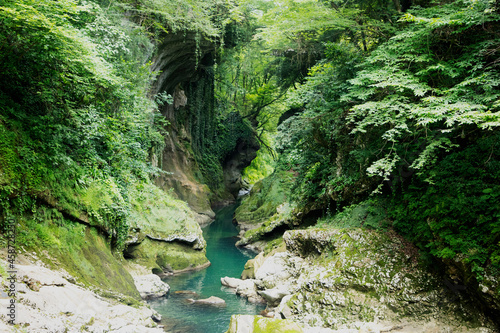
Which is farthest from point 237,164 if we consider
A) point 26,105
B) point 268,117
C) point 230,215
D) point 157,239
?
point 26,105

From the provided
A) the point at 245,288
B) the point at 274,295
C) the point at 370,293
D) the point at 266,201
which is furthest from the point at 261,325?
the point at 266,201

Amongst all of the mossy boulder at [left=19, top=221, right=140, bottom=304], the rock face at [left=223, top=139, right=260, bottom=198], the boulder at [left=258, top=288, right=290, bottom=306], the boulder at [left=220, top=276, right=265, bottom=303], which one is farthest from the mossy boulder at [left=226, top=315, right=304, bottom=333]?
the rock face at [left=223, top=139, right=260, bottom=198]

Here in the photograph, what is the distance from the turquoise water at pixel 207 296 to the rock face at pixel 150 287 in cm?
23

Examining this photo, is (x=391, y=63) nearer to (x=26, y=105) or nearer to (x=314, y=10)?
(x=314, y=10)

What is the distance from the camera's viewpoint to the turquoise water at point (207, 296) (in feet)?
24.1

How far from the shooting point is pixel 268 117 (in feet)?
98.7

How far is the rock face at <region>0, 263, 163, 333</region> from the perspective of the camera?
3.44 metres

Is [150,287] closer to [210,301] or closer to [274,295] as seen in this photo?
[210,301]

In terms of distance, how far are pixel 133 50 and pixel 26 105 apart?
5476mm

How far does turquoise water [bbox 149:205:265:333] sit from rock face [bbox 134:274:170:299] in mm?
229

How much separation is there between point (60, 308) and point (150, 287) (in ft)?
16.6

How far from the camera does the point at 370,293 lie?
21.1ft

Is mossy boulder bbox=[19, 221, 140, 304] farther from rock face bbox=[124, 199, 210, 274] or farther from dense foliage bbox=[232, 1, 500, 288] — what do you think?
dense foliage bbox=[232, 1, 500, 288]

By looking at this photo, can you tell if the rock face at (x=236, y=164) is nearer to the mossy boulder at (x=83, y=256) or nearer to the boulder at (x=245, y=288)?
the boulder at (x=245, y=288)
